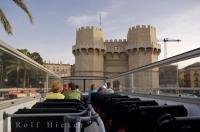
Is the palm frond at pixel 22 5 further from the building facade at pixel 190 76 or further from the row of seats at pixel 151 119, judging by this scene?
the row of seats at pixel 151 119

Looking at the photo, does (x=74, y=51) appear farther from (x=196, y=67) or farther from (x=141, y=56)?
(x=196, y=67)

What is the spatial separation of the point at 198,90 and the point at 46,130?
3.29 meters

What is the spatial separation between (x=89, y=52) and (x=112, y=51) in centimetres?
563

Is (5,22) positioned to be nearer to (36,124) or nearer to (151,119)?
(151,119)

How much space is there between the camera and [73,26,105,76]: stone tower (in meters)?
78.4

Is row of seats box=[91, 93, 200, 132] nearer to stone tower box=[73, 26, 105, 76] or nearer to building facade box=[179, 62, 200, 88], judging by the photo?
building facade box=[179, 62, 200, 88]

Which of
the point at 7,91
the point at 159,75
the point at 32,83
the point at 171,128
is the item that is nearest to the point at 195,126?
the point at 171,128

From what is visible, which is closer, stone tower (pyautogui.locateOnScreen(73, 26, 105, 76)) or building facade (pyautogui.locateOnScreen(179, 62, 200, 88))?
building facade (pyautogui.locateOnScreen(179, 62, 200, 88))

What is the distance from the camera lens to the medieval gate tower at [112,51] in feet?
260

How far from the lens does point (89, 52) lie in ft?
263

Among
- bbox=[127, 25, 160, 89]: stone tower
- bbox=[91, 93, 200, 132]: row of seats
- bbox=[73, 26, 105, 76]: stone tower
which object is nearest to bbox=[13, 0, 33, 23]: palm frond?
bbox=[91, 93, 200, 132]: row of seats

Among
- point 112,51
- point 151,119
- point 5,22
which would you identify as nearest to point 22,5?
point 5,22

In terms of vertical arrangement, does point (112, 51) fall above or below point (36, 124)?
above

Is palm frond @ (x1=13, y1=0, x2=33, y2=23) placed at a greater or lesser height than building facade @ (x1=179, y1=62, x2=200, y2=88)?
greater
